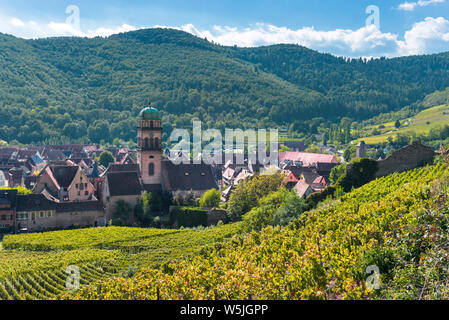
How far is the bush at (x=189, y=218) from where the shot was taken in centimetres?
5041

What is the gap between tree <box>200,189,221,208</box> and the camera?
172ft

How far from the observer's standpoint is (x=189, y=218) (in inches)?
2009

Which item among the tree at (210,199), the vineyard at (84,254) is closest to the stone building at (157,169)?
the tree at (210,199)

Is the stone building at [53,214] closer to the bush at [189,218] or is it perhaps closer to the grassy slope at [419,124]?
the bush at [189,218]

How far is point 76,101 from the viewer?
6983 inches

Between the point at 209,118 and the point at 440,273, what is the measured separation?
500ft

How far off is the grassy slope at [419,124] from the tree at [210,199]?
8765 cm

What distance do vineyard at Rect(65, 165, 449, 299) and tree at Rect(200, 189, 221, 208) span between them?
26927 millimetres

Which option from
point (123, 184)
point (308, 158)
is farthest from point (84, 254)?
point (308, 158)

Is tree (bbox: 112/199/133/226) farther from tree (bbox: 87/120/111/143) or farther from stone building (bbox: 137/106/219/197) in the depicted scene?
tree (bbox: 87/120/111/143)

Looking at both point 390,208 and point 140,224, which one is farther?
point 140,224
